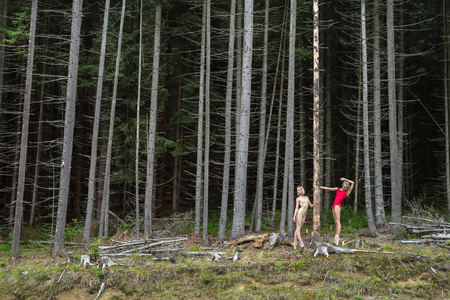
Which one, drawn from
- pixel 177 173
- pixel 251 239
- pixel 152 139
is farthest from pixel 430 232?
pixel 177 173

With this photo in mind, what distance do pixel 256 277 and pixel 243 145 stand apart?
18.0ft

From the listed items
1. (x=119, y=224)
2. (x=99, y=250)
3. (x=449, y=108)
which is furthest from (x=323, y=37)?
(x=99, y=250)

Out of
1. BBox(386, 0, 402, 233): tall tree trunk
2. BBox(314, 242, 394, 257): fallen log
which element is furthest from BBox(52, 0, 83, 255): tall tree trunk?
BBox(386, 0, 402, 233): tall tree trunk

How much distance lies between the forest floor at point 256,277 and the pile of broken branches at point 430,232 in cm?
36

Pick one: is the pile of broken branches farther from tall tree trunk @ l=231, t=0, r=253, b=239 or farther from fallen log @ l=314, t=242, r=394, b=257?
tall tree trunk @ l=231, t=0, r=253, b=239

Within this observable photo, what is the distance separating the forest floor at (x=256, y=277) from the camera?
26.2ft

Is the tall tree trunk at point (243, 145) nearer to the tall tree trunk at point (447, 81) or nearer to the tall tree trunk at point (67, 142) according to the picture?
the tall tree trunk at point (67, 142)

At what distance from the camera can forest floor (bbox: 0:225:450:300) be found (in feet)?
26.2

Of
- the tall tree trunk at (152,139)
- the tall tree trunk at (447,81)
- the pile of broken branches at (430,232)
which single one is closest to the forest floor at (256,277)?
the pile of broken branches at (430,232)

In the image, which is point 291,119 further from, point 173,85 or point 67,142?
point 173,85

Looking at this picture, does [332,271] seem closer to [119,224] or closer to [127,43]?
[119,224]

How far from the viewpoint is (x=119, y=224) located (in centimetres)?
1644

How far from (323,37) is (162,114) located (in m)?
11.7

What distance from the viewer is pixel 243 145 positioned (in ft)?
42.2
